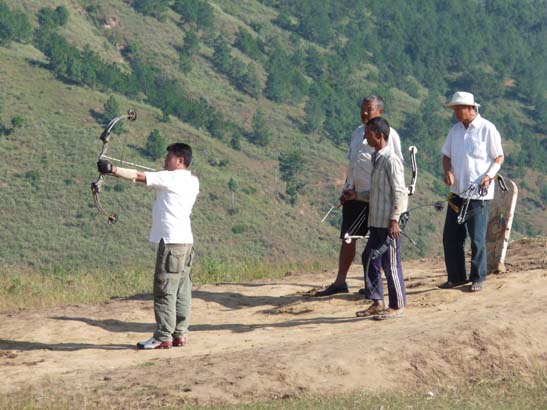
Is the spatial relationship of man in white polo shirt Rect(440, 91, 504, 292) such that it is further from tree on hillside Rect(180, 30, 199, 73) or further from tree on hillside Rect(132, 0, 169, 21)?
tree on hillside Rect(132, 0, 169, 21)

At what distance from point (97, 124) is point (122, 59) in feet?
67.6

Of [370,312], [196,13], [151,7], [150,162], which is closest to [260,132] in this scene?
[150,162]

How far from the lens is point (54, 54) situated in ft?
278

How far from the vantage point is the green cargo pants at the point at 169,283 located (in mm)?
9273

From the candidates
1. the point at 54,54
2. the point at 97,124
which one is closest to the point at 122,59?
the point at 54,54

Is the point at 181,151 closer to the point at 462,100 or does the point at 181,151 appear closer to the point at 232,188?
the point at 462,100

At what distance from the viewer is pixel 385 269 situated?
992 cm

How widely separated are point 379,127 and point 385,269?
1.20 meters

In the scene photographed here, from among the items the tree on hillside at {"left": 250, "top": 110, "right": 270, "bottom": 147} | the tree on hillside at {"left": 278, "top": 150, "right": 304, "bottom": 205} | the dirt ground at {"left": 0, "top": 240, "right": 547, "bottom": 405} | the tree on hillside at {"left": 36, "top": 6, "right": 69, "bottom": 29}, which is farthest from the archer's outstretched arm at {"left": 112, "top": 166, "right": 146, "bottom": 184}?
the tree on hillside at {"left": 36, "top": 6, "right": 69, "bottom": 29}

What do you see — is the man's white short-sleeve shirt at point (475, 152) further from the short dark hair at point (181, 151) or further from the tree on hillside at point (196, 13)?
the tree on hillside at point (196, 13)

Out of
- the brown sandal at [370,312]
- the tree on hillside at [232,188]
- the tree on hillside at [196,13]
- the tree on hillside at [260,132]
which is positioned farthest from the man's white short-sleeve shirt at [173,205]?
the tree on hillside at [196,13]

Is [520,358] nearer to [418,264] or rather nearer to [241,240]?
[418,264]

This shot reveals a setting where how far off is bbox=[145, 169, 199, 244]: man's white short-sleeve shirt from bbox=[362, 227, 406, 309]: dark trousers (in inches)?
64.2

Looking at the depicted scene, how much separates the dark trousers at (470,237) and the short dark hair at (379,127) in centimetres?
146
